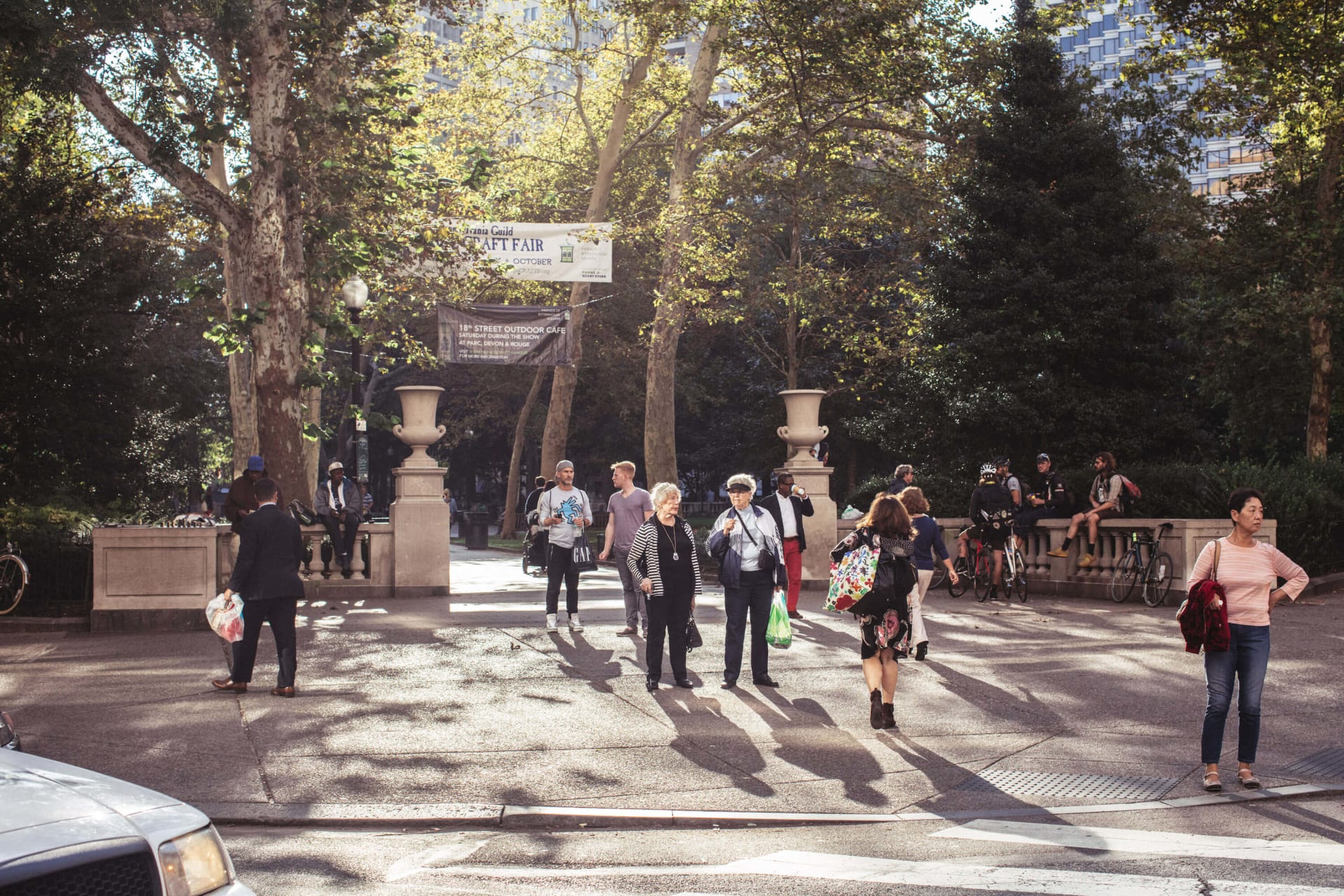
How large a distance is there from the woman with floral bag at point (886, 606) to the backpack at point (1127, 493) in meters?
9.87

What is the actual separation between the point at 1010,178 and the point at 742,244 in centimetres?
588

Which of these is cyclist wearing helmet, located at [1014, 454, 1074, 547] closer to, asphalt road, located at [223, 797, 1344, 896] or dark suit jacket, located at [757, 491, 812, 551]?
dark suit jacket, located at [757, 491, 812, 551]

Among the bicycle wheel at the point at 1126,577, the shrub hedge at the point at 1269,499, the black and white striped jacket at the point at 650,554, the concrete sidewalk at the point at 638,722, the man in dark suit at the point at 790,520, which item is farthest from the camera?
the shrub hedge at the point at 1269,499

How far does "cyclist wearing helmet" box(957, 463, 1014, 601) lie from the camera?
19016 millimetres

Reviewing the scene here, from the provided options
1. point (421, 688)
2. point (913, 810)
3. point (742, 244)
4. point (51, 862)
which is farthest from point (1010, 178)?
point (51, 862)

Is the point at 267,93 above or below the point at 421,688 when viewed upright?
above

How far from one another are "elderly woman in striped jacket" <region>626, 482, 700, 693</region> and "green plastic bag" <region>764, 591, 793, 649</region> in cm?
69

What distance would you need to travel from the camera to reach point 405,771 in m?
8.48

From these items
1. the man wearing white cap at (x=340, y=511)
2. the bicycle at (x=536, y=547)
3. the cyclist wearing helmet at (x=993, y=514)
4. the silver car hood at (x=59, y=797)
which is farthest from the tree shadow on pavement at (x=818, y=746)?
the man wearing white cap at (x=340, y=511)

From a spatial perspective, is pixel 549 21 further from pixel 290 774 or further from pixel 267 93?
pixel 290 774

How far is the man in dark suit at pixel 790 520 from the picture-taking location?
15325mm

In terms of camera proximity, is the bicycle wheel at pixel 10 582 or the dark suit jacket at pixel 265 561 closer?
the dark suit jacket at pixel 265 561

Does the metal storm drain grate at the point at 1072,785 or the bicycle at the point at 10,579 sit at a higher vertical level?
the bicycle at the point at 10,579

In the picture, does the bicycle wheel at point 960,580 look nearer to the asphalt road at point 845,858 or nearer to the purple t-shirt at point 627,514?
the purple t-shirt at point 627,514
